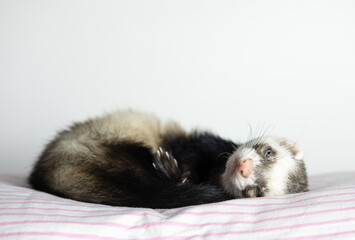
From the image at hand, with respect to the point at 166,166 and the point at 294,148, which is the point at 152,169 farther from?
the point at 294,148

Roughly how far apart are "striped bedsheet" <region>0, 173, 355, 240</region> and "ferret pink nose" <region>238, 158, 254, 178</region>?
0.26 metres

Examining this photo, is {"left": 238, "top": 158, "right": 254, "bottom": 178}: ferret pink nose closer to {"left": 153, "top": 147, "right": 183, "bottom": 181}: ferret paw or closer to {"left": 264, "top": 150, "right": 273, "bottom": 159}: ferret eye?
{"left": 264, "top": 150, "right": 273, "bottom": 159}: ferret eye

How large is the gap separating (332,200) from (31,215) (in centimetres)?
66

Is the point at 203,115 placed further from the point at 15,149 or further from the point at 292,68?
the point at 15,149

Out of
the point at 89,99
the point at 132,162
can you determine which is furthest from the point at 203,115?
the point at 132,162

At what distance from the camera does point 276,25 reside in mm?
2111

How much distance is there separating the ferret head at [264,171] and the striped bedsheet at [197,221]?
0.89 ft

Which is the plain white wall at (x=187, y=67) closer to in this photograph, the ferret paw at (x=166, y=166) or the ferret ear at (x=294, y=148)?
the ferret ear at (x=294, y=148)

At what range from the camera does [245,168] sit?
4.05 feet

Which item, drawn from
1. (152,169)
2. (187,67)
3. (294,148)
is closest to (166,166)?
(152,169)

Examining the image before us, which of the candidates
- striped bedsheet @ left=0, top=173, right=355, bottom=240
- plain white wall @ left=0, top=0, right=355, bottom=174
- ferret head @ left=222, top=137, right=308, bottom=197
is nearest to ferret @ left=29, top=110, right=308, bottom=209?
ferret head @ left=222, top=137, right=308, bottom=197

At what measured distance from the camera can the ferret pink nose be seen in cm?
123

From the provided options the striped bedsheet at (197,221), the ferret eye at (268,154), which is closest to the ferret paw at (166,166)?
the ferret eye at (268,154)

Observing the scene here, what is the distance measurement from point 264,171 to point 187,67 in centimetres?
100
